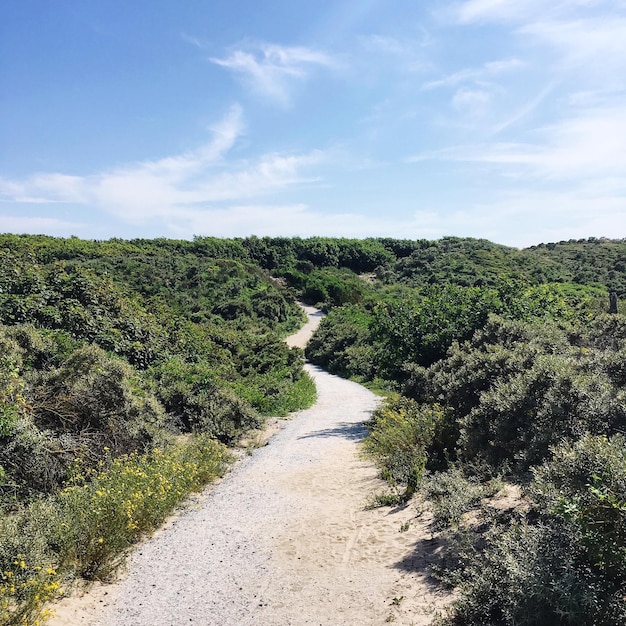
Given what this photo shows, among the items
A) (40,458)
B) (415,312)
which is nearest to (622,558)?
(40,458)

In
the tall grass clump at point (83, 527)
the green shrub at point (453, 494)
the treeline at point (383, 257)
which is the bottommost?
the tall grass clump at point (83, 527)

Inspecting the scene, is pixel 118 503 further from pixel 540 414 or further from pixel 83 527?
pixel 540 414

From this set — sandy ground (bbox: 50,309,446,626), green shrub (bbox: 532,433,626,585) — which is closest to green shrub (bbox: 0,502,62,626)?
sandy ground (bbox: 50,309,446,626)

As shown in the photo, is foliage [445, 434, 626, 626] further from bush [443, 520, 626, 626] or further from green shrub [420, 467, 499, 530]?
green shrub [420, 467, 499, 530]

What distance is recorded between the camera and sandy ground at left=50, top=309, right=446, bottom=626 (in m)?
5.03

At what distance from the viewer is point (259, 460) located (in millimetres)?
11617

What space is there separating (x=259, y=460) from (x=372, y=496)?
408 centimetres

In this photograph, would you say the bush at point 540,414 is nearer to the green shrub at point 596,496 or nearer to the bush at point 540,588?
the green shrub at point 596,496

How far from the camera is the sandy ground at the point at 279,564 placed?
503 centimetres

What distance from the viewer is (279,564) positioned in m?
6.18

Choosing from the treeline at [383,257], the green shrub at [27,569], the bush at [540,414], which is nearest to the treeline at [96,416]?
the green shrub at [27,569]

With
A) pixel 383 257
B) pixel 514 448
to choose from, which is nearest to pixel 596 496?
pixel 514 448

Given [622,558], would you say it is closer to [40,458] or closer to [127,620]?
[127,620]

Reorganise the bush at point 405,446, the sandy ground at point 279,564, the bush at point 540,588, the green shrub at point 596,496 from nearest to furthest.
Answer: the bush at point 540,588, the green shrub at point 596,496, the sandy ground at point 279,564, the bush at point 405,446
